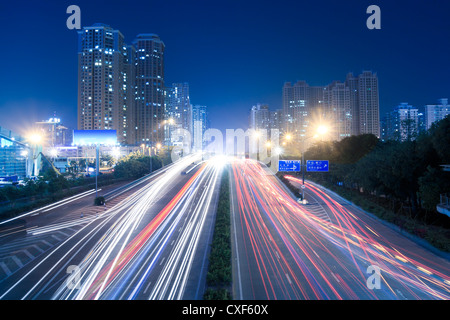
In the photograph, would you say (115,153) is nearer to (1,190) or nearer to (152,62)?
(1,190)

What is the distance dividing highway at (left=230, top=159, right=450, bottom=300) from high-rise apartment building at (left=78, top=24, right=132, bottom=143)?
9702cm

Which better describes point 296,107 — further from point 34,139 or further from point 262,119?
point 34,139

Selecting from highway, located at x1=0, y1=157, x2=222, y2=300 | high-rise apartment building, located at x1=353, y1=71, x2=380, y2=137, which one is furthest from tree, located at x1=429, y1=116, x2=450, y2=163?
high-rise apartment building, located at x1=353, y1=71, x2=380, y2=137

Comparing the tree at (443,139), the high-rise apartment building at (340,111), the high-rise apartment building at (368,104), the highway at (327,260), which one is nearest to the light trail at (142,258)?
the highway at (327,260)

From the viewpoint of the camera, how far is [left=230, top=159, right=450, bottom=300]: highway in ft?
35.8

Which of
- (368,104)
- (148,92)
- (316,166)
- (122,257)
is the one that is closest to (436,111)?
(368,104)

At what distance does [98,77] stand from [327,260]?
366 ft

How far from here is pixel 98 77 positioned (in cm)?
10350

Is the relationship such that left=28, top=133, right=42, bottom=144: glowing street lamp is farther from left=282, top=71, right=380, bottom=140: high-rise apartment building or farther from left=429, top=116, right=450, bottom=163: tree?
left=282, top=71, right=380, bottom=140: high-rise apartment building

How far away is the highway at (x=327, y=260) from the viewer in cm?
1091

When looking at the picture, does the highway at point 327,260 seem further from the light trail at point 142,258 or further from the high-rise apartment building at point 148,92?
the high-rise apartment building at point 148,92
